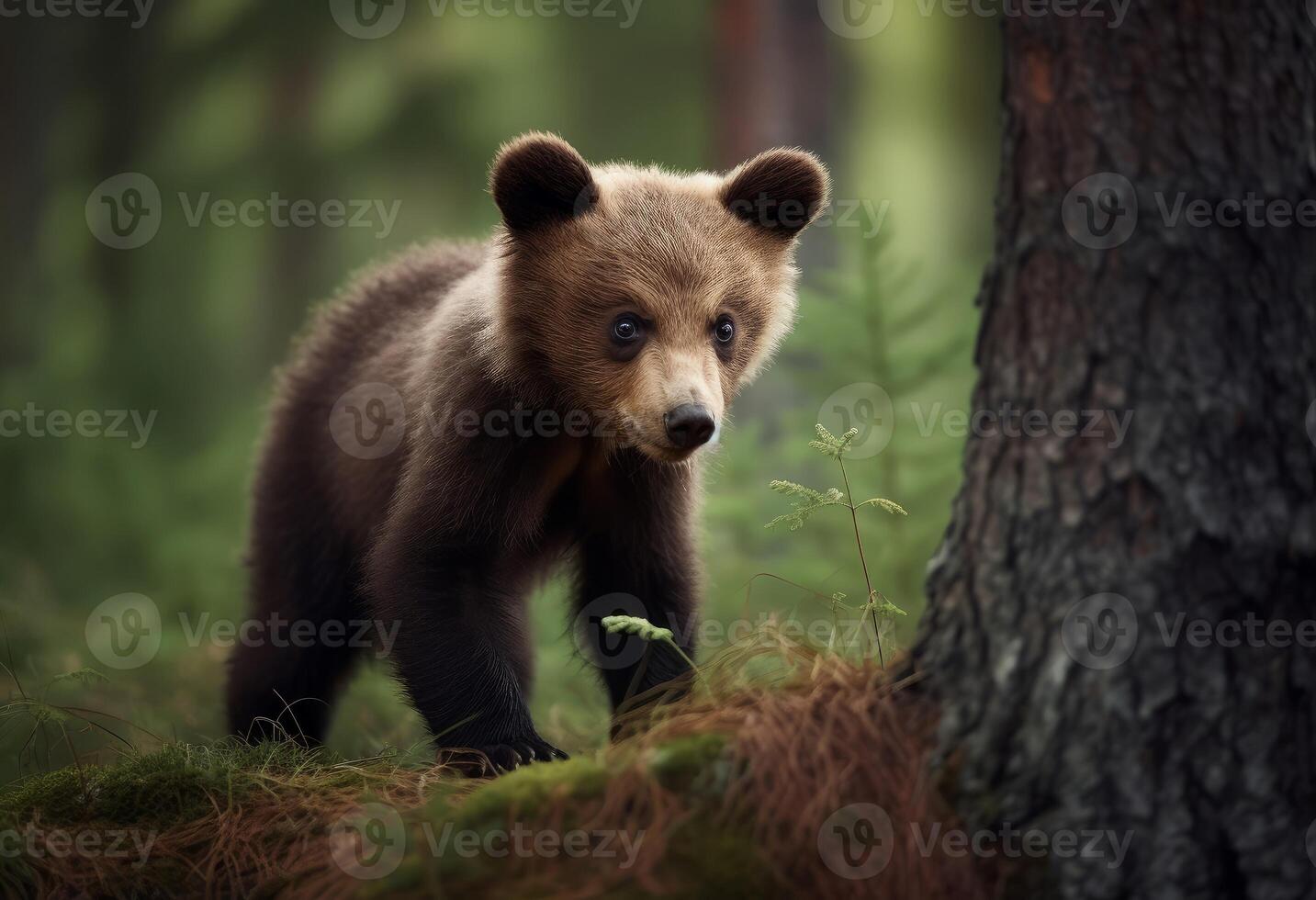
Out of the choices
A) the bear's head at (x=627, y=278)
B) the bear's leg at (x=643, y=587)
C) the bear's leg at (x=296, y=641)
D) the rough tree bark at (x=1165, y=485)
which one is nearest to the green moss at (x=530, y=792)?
the rough tree bark at (x=1165, y=485)

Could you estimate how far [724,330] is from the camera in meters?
5.04

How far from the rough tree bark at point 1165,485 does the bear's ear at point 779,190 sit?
215cm

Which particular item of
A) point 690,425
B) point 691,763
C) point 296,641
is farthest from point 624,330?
point 296,641

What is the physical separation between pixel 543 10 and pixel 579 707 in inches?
383

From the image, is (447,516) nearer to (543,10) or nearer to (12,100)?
(12,100)

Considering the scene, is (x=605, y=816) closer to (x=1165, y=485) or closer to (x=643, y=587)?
(x=1165, y=485)

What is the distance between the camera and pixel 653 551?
530cm

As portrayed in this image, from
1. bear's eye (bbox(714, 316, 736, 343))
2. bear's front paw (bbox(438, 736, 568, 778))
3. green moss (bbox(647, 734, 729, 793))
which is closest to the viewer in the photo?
green moss (bbox(647, 734, 729, 793))

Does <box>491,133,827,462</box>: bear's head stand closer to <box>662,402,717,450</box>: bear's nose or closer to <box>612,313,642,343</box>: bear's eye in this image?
<box>612,313,642,343</box>: bear's eye

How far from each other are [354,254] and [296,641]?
1146 cm

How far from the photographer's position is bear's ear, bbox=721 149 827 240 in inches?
204

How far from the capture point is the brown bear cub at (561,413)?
475cm

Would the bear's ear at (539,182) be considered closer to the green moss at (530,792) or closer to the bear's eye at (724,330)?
the bear's eye at (724,330)

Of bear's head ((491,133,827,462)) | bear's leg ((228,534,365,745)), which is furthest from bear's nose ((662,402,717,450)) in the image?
bear's leg ((228,534,365,745))
